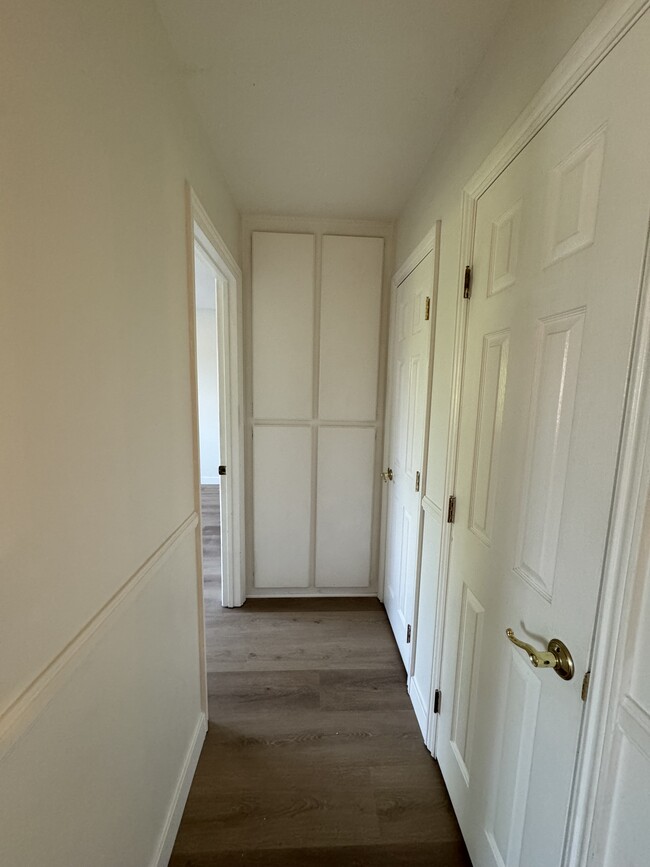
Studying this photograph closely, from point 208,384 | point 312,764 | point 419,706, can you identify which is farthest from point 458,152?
point 208,384

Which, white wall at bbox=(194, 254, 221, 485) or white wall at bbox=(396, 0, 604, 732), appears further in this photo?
white wall at bbox=(194, 254, 221, 485)

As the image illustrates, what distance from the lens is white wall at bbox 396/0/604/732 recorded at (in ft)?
2.68

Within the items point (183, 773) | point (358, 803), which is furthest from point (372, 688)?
point (183, 773)

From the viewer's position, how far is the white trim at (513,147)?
62 centimetres

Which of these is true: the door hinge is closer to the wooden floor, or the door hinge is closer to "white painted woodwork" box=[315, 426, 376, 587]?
"white painted woodwork" box=[315, 426, 376, 587]

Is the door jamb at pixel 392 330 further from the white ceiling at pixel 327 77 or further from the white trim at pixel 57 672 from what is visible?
the white trim at pixel 57 672

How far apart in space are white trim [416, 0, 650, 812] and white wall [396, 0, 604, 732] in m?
0.05

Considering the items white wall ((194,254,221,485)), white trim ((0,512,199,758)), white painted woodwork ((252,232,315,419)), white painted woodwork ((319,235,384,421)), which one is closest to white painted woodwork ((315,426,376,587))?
Result: white painted woodwork ((319,235,384,421))

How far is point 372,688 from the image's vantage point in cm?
182

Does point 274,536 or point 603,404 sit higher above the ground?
point 603,404

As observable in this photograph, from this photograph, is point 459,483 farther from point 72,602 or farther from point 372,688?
point 372,688

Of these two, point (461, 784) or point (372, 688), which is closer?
point (461, 784)

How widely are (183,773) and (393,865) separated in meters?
0.74

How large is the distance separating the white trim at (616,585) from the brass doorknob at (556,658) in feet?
0.19
